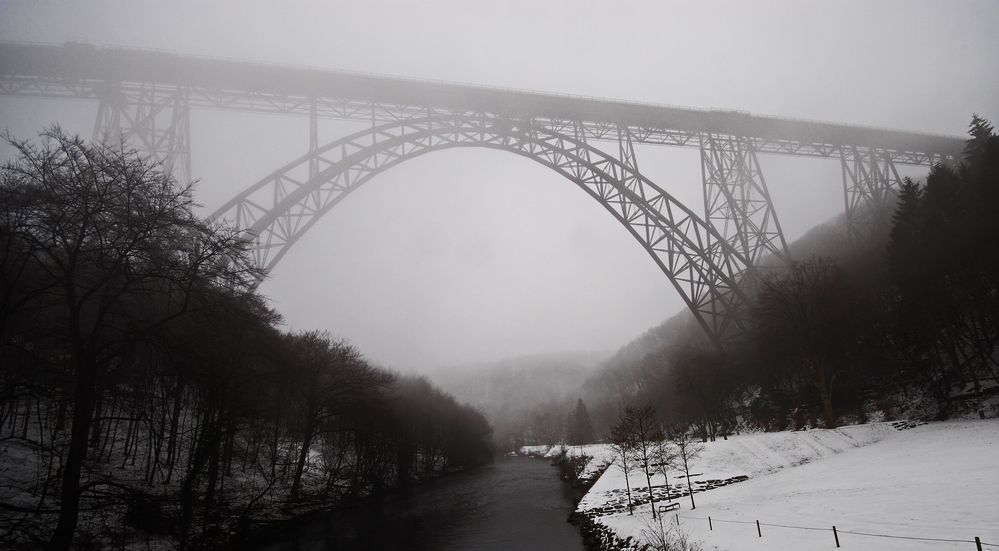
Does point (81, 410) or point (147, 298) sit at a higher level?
point (147, 298)

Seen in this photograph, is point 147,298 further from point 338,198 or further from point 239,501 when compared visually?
point 239,501

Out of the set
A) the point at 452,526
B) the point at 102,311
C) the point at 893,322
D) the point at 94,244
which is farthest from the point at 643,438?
the point at 893,322

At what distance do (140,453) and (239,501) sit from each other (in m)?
5.70

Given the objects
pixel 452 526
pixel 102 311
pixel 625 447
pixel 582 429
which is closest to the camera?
pixel 102 311

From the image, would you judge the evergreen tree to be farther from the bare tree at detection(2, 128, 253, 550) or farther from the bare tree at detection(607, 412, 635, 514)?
the bare tree at detection(2, 128, 253, 550)

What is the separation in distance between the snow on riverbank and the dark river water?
2.69m

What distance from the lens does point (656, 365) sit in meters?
94.3

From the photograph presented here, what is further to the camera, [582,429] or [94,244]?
[582,429]

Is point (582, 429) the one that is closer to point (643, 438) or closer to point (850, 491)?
point (643, 438)

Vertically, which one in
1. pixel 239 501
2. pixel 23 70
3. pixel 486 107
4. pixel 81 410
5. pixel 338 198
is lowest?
pixel 239 501

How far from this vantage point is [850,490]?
47.1 feet

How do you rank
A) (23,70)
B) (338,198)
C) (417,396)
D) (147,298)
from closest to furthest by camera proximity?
Result: (147,298)
(23,70)
(338,198)
(417,396)

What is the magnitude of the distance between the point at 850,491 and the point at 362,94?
2660 cm

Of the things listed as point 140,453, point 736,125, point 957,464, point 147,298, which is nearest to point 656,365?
point 736,125
